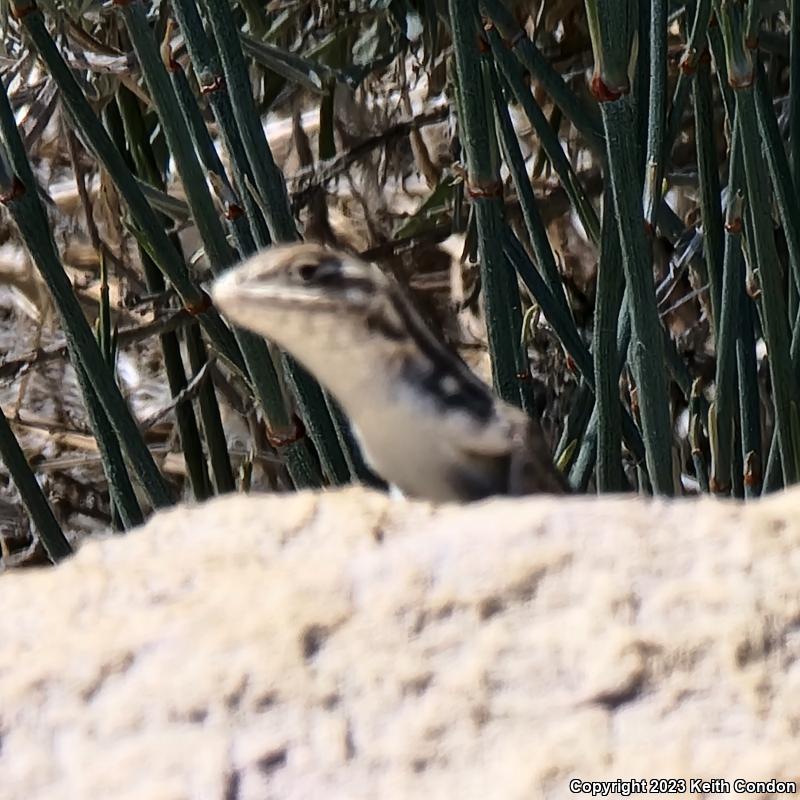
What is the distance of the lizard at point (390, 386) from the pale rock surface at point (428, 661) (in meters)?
0.36

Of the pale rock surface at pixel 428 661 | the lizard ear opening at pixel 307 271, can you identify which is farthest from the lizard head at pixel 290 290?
the pale rock surface at pixel 428 661

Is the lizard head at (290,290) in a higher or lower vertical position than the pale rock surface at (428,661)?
higher

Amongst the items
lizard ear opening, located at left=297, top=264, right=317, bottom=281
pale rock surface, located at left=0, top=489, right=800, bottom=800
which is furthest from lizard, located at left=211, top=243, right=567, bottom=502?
pale rock surface, located at left=0, top=489, right=800, bottom=800

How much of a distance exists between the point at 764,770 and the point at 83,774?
1.26ft

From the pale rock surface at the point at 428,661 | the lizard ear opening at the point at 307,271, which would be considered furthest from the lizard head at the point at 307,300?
the pale rock surface at the point at 428,661

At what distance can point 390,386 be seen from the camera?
1317 millimetres

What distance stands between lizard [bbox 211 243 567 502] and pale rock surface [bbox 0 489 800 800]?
0.36m

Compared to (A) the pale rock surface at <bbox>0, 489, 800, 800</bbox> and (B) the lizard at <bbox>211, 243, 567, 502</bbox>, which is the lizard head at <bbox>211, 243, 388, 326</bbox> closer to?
(B) the lizard at <bbox>211, 243, 567, 502</bbox>

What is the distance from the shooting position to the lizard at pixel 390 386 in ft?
4.20

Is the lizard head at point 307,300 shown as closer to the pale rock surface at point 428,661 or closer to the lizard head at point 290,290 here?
the lizard head at point 290,290

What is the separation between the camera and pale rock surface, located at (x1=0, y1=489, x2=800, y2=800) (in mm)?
767

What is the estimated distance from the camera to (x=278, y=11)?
9.91 feet

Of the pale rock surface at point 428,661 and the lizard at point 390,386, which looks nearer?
the pale rock surface at point 428,661

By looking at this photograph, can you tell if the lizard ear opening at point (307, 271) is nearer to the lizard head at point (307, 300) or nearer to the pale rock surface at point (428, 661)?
the lizard head at point (307, 300)
